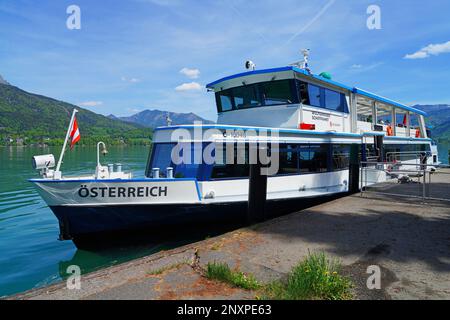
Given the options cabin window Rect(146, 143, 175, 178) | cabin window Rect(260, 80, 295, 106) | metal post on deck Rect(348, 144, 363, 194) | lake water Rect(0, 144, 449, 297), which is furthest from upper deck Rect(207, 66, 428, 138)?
lake water Rect(0, 144, 449, 297)

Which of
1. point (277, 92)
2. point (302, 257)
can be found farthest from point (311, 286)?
point (277, 92)

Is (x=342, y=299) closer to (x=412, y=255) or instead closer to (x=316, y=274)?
(x=316, y=274)

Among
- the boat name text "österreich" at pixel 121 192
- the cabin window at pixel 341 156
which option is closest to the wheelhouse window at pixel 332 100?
the cabin window at pixel 341 156

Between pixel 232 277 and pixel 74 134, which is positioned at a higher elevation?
pixel 74 134

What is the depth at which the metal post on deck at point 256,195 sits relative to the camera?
25.0 feet

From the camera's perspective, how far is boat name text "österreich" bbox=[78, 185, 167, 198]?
6801 millimetres

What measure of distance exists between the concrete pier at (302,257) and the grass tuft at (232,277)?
0.33ft

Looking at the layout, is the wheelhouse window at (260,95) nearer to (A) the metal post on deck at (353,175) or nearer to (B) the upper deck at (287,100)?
(B) the upper deck at (287,100)

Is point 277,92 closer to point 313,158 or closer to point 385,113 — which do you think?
point 313,158

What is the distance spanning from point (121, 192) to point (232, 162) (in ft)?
9.66

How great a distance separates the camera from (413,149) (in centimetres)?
1881

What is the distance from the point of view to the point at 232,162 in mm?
8133

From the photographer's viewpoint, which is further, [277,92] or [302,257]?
[277,92]

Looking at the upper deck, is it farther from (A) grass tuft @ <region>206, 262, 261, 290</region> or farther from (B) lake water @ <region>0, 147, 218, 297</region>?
(A) grass tuft @ <region>206, 262, 261, 290</region>
